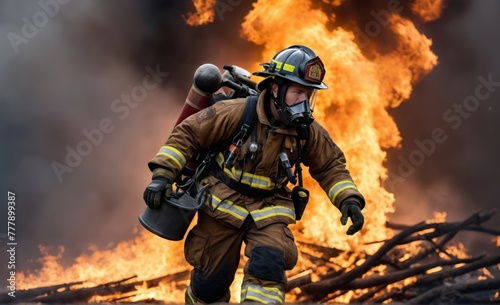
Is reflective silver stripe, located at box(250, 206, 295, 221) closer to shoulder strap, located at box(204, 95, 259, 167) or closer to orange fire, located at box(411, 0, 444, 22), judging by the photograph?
shoulder strap, located at box(204, 95, 259, 167)

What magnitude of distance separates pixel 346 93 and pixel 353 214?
3.41 m

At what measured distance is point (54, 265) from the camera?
7.50m

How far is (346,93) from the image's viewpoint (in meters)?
7.79

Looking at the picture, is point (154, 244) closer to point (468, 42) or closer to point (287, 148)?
point (287, 148)

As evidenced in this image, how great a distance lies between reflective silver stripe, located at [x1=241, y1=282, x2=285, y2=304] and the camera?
163 inches

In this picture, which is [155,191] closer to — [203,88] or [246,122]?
[246,122]

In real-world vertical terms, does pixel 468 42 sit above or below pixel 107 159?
above

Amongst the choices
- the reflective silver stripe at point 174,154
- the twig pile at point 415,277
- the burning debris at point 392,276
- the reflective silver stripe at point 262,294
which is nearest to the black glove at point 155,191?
the reflective silver stripe at point 174,154

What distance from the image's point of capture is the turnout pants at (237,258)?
419 cm

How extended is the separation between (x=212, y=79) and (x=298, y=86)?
2.13ft

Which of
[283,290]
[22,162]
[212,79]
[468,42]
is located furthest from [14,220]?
[468,42]

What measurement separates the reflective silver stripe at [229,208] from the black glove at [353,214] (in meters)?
0.61

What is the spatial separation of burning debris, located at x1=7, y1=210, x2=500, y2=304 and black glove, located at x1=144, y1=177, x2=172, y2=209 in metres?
3.21

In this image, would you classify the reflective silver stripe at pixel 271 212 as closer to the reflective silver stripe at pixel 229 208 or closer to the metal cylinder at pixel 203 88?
the reflective silver stripe at pixel 229 208
